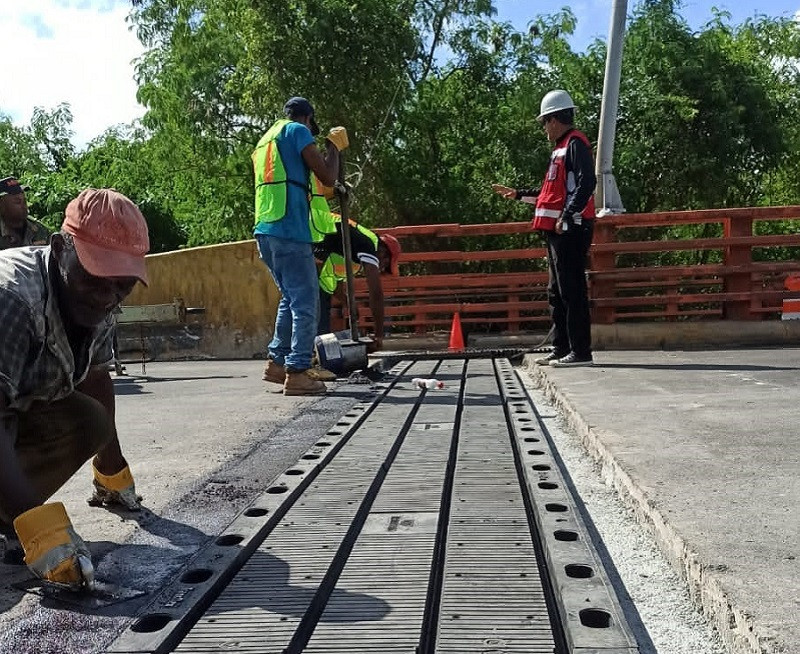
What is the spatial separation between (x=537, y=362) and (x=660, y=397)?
2.10 metres

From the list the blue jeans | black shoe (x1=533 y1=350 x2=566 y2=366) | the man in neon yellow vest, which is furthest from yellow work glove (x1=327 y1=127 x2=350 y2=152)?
black shoe (x1=533 y1=350 x2=566 y2=366)

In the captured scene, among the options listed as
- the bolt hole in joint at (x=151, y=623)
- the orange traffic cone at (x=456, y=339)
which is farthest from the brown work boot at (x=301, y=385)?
the bolt hole in joint at (x=151, y=623)

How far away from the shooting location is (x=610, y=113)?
8.86 metres

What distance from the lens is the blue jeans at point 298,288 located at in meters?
5.84

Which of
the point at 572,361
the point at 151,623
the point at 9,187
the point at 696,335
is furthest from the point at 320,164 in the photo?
the point at 696,335

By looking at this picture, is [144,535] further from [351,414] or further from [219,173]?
[219,173]

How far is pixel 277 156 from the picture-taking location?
19.3ft

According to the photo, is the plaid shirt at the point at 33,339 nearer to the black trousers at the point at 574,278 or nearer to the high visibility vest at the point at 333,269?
the black trousers at the point at 574,278

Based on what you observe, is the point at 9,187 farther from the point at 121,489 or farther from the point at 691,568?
the point at 691,568

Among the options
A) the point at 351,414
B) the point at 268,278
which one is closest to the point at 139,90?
the point at 268,278

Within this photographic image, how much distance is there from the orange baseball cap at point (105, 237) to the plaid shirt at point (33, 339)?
0.15 metres

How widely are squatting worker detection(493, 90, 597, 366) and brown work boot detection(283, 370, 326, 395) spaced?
6.09 feet

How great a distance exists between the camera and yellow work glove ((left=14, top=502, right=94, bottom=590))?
2162 millimetres

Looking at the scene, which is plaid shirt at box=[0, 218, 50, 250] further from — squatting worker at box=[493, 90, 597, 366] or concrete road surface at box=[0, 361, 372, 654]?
squatting worker at box=[493, 90, 597, 366]
